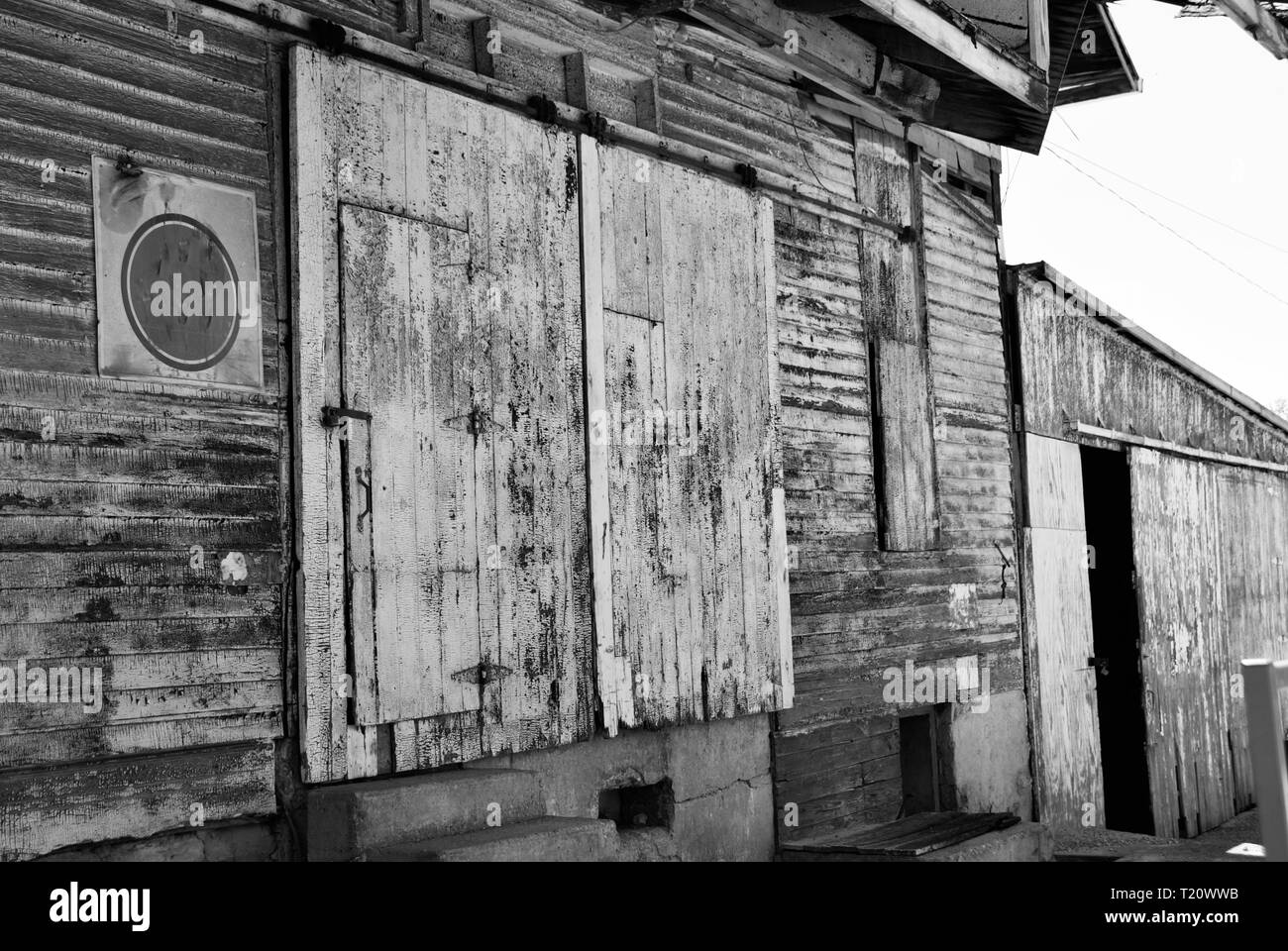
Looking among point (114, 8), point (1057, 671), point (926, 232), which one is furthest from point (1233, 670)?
point (114, 8)

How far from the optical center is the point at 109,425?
448 cm

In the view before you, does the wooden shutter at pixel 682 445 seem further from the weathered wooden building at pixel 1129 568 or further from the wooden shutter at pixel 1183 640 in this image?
the wooden shutter at pixel 1183 640

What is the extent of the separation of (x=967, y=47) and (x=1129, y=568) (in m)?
5.38

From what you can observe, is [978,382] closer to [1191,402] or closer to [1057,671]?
[1057,671]

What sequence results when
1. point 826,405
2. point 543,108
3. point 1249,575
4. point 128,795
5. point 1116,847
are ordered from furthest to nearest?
point 1249,575, point 1116,847, point 826,405, point 543,108, point 128,795

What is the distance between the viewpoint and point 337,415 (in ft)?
16.8

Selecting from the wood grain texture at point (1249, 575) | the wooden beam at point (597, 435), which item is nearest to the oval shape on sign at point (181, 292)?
the wooden beam at point (597, 435)

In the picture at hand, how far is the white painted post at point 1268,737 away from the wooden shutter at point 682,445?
Answer: 120 inches

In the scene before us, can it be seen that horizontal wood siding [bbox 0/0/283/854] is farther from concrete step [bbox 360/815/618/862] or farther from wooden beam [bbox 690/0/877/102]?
wooden beam [bbox 690/0/877/102]

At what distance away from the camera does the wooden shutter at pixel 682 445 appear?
6340mm

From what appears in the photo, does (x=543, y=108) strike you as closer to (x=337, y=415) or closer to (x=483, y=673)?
(x=337, y=415)

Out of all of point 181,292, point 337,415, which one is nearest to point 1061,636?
point 337,415

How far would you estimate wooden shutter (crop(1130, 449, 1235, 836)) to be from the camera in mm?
11562

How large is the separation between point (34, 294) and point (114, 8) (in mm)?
1063
